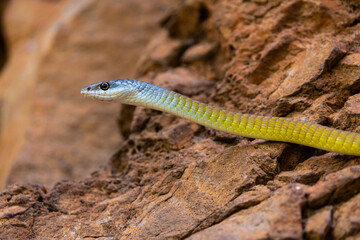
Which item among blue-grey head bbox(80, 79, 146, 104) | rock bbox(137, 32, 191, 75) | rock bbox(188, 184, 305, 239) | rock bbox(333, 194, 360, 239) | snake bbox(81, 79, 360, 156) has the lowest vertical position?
rock bbox(333, 194, 360, 239)

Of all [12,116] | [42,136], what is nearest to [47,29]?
[12,116]

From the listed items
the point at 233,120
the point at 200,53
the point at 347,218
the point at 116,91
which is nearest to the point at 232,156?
the point at 233,120

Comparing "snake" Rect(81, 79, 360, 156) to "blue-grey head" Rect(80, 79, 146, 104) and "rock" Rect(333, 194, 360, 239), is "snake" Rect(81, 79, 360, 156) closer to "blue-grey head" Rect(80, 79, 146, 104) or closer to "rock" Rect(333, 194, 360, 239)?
"blue-grey head" Rect(80, 79, 146, 104)

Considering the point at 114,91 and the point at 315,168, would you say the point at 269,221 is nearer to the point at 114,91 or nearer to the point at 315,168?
the point at 315,168

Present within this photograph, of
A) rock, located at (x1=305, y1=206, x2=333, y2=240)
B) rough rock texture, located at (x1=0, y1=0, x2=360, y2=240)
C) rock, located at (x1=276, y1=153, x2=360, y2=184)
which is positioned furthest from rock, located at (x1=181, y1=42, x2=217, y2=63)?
rock, located at (x1=305, y1=206, x2=333, y2=240)

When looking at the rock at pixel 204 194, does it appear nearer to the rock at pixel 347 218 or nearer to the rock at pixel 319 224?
the rock at pixel 319 224
